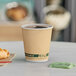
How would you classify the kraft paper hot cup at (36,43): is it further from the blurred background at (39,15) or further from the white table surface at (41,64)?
the blurred background at (39,15)

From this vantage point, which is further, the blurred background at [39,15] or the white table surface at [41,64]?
the blurred background at [39,15]

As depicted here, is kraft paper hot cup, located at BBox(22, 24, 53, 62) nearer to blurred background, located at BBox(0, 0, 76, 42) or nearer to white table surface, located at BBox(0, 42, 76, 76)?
white table surface, located at BBox(0, 42, 76, 76)

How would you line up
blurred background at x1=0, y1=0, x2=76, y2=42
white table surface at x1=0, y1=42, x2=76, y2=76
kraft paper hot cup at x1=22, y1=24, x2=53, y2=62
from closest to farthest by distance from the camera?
white table surface at x1=0, y1=42, x2=76, y2=76, kraft paper hot cup at x1=22, y1=24, x2=53, y2=62, blurred background at x1=0, y1=0, x2=76, y2=42

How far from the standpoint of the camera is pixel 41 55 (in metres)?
0.88

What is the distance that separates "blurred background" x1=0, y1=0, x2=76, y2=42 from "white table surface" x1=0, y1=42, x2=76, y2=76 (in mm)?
1856

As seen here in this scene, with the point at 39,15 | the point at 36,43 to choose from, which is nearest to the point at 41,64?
the point at 36,43

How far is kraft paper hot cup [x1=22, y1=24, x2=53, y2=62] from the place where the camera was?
878mm

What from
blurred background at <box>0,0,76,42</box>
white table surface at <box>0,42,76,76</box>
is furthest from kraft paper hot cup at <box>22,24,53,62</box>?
blurred background at <box>0,0,76,42</box>

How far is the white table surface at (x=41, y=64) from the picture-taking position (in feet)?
2.46

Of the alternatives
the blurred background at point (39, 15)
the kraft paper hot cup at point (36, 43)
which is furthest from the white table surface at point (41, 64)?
the blurred background at point (39, 15)

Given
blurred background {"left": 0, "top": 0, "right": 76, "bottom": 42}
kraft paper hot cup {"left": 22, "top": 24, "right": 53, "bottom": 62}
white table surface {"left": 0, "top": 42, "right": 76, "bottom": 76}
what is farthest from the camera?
blurred background {"left": 0, "top": 0, "right": 76, "bottom": 42}

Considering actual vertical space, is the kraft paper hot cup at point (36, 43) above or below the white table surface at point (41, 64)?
above

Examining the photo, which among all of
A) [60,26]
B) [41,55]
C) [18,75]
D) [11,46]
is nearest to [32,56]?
[41,55]

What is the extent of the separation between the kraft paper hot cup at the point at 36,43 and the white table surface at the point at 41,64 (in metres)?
0.02
